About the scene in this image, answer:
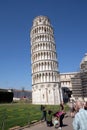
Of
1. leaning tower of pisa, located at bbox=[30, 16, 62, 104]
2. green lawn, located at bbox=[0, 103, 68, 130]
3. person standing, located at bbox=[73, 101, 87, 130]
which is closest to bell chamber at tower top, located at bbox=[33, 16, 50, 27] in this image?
leaning tower of pisa, located at bbox=[30, 16, 62, 104]

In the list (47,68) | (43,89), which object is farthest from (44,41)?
(43,89)

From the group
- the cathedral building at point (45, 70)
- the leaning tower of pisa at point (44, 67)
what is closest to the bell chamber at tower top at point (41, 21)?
the cathedral building at point (45, 70)

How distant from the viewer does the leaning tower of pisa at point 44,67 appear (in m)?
70.2

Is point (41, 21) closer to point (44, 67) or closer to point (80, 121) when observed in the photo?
point (44, 67)

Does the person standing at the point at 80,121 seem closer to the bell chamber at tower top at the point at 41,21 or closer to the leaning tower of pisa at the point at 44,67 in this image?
the leaning tower of pisa at the point at 44,67

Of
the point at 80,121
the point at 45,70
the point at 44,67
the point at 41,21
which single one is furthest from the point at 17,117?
the point at 41,21

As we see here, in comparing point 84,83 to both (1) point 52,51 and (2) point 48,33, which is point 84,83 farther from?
(2) point 48,33

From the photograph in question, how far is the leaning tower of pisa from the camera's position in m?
70.2

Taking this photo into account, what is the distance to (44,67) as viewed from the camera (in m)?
71.5

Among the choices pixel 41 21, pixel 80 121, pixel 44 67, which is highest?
pixel 41 21

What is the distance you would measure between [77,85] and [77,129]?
7687cm

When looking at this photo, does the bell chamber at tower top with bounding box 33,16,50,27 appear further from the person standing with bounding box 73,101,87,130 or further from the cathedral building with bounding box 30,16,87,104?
the person standing with bounding box 73,101,87,130

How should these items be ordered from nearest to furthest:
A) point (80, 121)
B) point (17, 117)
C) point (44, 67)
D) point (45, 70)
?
point (80, 121) < point (17, 117) < point (45, 70) < point (44, 67)

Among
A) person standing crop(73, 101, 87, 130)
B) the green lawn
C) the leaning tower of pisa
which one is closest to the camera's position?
person standing crop(73, 101, 87, 130)
